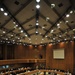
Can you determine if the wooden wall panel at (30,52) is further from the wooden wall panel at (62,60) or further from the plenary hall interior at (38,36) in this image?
the wooden wall panel at (62,60)

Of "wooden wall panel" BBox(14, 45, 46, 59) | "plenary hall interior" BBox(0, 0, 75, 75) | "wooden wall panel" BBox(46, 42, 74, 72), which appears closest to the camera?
"plenary hall interior" BBox(0, 0, 75, 75)

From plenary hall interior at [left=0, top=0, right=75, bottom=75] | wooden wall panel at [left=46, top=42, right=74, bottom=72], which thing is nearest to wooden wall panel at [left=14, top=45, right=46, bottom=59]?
plenary hall interior at [left=0, top=0, right=75, bottom=75]

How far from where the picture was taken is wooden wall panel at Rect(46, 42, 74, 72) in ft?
84.8

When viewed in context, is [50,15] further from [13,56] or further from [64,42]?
[13,56]

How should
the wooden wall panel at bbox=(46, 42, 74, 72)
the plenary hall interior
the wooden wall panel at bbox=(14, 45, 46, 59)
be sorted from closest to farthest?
the plenary hall interior < the wooden wall panel at bbox=(46, 42, 74, 72) < the wooden wall panel at bbox=(14, 45, 46, 59)

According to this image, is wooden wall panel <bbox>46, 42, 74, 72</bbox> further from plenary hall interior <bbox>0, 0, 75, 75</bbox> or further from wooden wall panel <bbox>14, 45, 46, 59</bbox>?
wooden wall panel <bbox>14, 45, 46, 59</bbox>

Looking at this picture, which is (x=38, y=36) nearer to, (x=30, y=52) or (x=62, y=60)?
(x=62, y=60)

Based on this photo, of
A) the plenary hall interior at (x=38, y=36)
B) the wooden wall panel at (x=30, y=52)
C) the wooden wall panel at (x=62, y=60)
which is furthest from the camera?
the wooden wall panel at (x=30, y=52)

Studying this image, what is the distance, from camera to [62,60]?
2827 cm

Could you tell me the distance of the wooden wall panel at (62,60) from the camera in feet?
84.8

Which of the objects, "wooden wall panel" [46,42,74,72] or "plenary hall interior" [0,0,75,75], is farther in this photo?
"wooden wall panel" [46,42,74,72]

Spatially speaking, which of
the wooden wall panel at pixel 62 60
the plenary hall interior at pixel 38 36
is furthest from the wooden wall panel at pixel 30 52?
the wooden wall panel at pixel 62 60

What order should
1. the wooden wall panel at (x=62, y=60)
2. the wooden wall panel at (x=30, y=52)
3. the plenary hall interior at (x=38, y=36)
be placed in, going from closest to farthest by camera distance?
the plenary hall interior at (x=38, y=36) → the wooden wall panel at (x=62, y=60) → the wooden wall panel at (x=30, y=52)

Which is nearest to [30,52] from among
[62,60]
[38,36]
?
[62,60]
